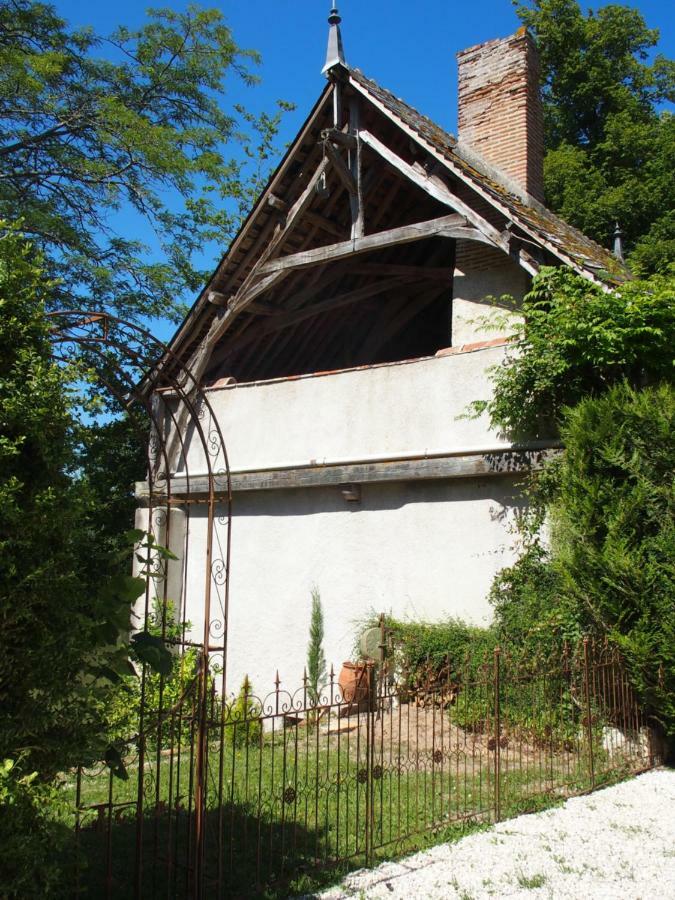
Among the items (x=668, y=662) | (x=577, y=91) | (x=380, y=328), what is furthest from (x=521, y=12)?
(x=668, y=662)

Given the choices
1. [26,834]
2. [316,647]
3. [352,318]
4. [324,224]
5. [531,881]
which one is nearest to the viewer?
[26,834]

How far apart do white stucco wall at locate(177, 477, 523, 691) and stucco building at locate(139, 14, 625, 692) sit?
0.02 meters

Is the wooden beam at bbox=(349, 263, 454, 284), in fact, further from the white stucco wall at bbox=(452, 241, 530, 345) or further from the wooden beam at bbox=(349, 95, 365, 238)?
the white stucco wall at bbox=(452, 241, 530, 345)

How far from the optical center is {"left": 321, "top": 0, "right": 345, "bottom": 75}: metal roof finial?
35.2ft

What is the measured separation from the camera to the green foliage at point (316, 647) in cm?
1019

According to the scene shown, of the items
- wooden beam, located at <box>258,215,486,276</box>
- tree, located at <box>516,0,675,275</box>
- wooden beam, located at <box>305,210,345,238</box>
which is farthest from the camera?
tree, located at <box>516,0,675,275</box>

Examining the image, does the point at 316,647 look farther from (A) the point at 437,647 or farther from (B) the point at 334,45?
(B) the point at 334,45

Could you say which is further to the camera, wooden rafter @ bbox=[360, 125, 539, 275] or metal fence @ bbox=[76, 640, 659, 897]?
wooden rafter @ bbox=[360, 125, 539, 275]

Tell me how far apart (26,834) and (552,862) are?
3460 millimetres

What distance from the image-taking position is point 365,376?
1027 cm

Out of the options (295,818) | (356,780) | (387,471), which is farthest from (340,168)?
(295,818)

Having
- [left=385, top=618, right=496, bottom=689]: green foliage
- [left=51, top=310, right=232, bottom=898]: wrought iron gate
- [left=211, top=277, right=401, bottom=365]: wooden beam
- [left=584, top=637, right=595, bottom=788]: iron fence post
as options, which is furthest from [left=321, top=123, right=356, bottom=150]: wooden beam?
[left=584, top=637, right=595, bottom=788]: iron fence post

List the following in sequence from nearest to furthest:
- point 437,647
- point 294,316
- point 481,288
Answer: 1. point 437,647
2. point 481,288
3. point 294,316

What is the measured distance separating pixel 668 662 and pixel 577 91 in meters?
19.7
